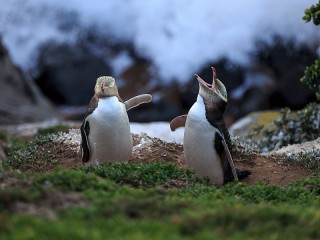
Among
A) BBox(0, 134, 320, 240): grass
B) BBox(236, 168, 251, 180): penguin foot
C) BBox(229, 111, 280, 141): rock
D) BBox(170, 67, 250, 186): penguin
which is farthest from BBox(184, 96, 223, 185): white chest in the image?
BBox(229, 111, 280, 141): rock

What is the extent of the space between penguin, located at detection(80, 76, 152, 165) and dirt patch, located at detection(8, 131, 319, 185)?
0.56 metres

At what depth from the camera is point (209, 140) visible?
866 cm

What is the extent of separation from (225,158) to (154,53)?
14187mm

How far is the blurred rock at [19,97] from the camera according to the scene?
20.2 m

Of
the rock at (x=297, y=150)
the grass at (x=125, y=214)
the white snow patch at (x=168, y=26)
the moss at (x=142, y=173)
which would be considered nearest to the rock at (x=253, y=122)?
the rock at (x=297, y=150)

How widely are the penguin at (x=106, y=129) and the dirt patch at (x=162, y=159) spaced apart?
0.56m

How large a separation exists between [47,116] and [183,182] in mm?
13400

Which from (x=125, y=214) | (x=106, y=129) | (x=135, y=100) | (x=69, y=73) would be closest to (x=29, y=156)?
(x=135, y=100)

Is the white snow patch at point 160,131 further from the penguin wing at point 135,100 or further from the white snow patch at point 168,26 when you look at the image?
the white snow patch at point 168,26

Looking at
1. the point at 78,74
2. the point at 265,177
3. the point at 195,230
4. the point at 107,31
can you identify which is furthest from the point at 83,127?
the point at 107,31

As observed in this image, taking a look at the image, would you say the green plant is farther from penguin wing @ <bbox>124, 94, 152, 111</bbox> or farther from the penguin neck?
penguin wing @ <bbox>124, 94, 152, 111</bbox>

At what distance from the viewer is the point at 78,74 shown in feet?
73.2

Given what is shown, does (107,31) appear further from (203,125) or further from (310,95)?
(203,125)

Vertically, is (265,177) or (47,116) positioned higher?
(47,116)
